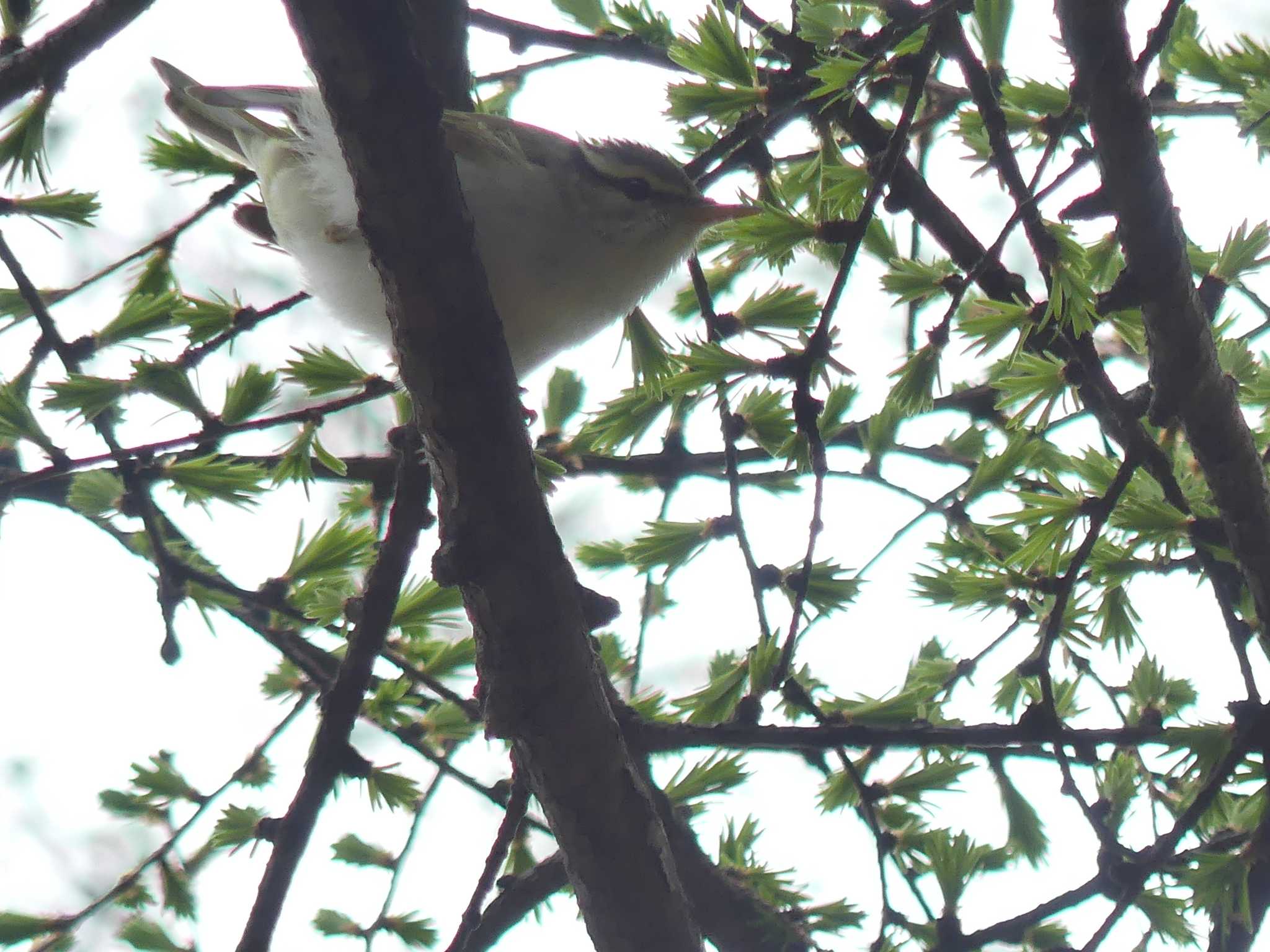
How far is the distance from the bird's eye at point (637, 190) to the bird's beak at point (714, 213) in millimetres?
67

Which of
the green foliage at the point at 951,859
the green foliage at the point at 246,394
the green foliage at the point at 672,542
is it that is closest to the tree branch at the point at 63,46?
the green foliage at the point at 246,394

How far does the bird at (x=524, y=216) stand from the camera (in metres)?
1.37

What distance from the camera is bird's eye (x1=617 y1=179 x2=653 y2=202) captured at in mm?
1470

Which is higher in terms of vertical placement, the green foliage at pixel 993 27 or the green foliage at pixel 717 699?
the green foliage at pixel 993 27

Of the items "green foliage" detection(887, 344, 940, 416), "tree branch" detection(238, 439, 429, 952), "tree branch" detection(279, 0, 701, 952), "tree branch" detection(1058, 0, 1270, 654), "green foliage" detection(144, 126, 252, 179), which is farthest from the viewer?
"green foliage" detection(144, 126, 252, 179)

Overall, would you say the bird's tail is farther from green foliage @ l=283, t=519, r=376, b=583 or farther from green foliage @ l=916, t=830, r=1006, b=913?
green foliage @ l=916, t=830, r=1006, b=913

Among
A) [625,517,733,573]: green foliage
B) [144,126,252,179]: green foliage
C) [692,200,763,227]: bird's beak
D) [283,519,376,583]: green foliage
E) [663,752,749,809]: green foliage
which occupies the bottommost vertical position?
[663,752,749,809]: green foliage

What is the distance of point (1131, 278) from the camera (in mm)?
1009

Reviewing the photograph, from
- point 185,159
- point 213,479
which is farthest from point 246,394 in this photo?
point 185,159

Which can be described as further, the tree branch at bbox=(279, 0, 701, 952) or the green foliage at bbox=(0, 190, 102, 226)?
the green foliage at bbox=(0, 190, 102, 226)

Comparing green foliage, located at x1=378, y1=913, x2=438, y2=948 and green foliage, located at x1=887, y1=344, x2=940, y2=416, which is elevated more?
green foliage, located at x1=887, y1=344, x2=940, y2=416

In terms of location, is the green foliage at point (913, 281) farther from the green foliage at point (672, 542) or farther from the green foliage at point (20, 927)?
the green foliage at point (20, 927)

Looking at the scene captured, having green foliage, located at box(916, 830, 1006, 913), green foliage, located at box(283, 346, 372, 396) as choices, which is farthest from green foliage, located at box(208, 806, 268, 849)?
green foliage, located at box(916, 830, 1006, 913)

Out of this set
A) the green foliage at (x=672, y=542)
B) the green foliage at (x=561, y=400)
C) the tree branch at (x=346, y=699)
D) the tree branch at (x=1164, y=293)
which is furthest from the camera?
the green foliage at (x=561, y=400)
